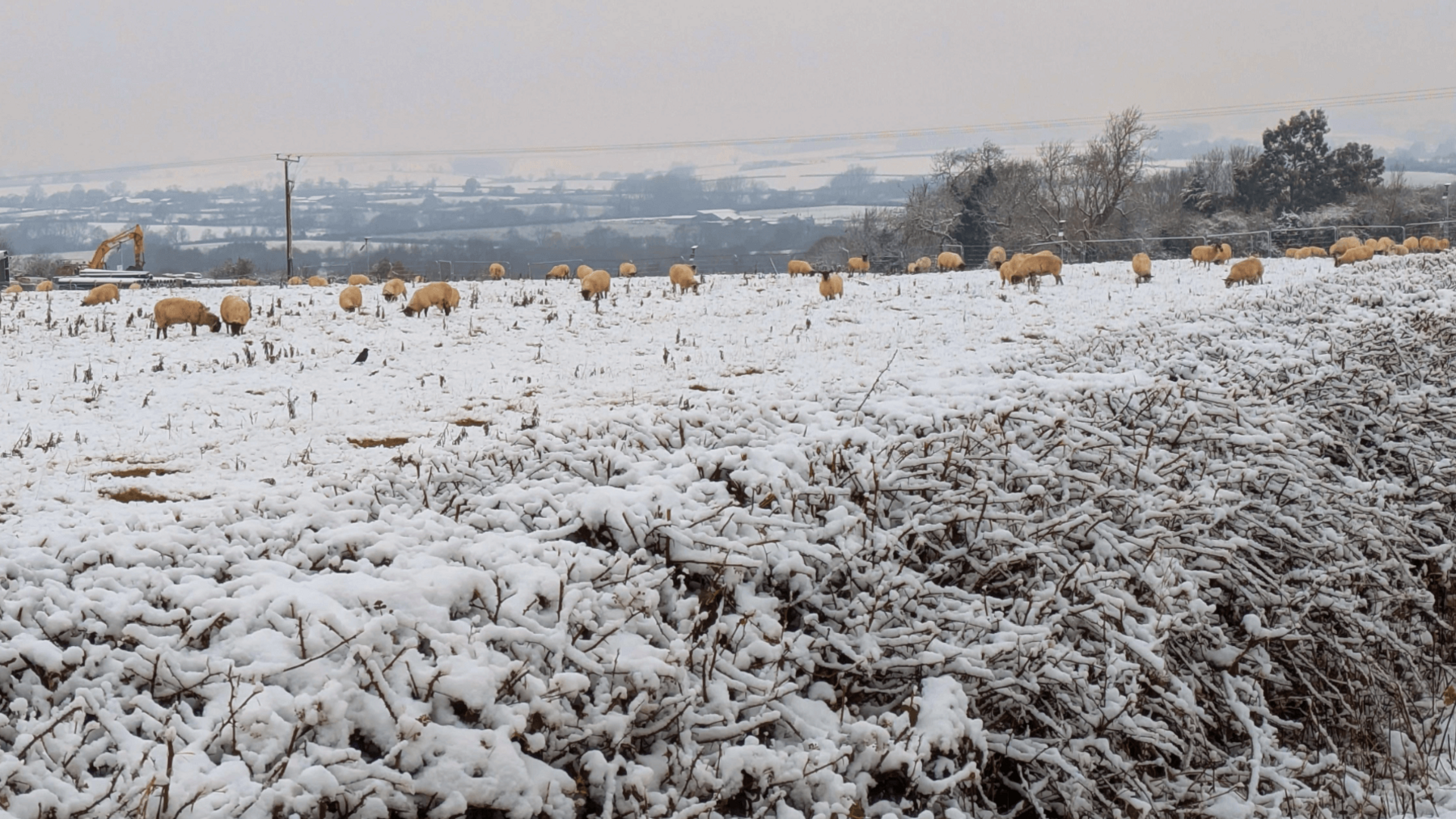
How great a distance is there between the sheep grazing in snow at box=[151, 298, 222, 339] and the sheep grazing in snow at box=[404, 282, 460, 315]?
2.95 metres

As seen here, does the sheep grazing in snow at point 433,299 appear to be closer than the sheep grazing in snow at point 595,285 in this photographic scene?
Yes

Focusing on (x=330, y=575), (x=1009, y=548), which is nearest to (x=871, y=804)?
(x=1009, y=548)

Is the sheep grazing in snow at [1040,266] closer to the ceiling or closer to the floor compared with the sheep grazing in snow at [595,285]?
closer to the ceiling

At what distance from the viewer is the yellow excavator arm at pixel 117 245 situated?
41781mm

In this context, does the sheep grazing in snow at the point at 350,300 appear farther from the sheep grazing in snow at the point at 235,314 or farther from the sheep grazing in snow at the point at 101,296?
the sheep grazing in snow at the point at 101,296

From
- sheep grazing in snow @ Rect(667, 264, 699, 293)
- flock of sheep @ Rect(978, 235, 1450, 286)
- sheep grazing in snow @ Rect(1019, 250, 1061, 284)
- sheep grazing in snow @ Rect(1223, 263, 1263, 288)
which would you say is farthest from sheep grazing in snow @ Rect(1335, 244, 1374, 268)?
sheep grazing in snow @ Rect(667, 264, 699, 293)

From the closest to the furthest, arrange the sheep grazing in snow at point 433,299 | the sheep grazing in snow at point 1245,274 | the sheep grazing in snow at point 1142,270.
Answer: the sheep grazing in snow at point 433,299, the sheep grazing in snow at point 1245,274, the sheep grazing in snow at point 1142,270

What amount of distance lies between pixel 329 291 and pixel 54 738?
63.6ft

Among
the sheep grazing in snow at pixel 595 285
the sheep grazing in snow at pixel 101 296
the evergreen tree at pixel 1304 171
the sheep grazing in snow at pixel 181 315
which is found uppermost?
the evergreen tree at pixel 1304 171

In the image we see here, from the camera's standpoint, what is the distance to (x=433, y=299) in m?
15.8

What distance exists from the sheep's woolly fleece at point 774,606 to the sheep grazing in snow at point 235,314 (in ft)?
21.3

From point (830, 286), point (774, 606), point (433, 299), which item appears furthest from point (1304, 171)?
point (774, 606)

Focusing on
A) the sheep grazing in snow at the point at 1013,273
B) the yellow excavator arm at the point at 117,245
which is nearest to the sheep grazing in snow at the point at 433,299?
the sheep grazing in snow at the point at 1013,273

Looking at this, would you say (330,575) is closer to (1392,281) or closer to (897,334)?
(897,334)
